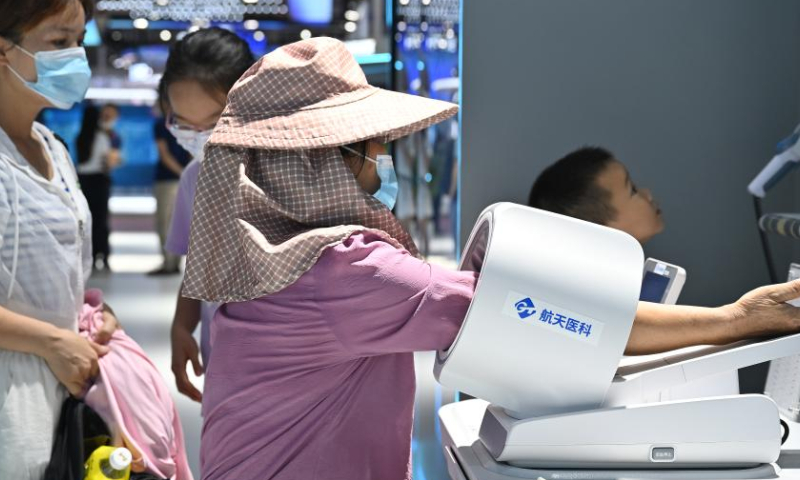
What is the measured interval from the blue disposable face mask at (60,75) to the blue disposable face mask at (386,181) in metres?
0.90

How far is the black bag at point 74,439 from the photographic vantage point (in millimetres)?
1806

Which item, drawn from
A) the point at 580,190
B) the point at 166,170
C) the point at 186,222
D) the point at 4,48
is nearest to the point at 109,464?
the point at 186,222

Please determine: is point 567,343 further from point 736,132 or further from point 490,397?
point 736,132

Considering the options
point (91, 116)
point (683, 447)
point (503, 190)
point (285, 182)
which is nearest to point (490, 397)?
point (683, 447)

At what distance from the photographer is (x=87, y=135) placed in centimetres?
806

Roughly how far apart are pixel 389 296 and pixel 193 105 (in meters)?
1.04

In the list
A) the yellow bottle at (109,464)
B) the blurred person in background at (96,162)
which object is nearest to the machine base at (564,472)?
the yellow bottle at (109,464)

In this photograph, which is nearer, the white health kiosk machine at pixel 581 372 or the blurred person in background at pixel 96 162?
the white health kiosk machine at pixel 581 372

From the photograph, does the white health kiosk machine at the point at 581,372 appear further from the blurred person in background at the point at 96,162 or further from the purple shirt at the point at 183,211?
the blurred person in background at the point at 96,162

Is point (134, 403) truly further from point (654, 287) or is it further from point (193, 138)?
point (654, 287)

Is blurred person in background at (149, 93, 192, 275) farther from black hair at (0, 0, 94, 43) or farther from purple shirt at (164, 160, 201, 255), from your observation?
black hair at (0, 0, 94, 43)

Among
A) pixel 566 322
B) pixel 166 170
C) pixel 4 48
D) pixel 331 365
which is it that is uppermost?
pixel 4 48

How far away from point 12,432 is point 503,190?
48.9 inches

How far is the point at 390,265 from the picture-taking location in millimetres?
1248
